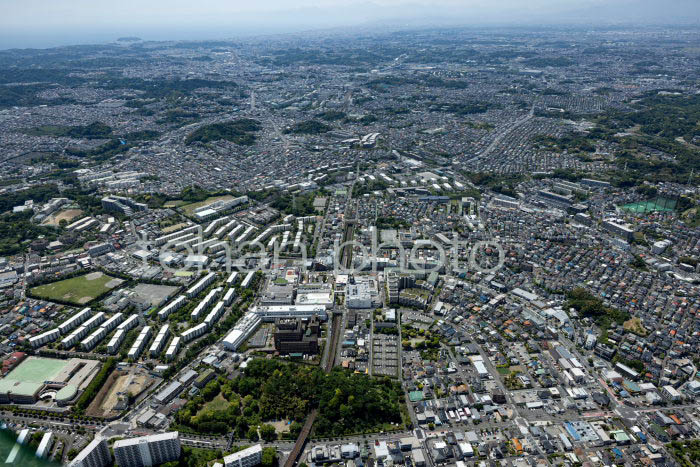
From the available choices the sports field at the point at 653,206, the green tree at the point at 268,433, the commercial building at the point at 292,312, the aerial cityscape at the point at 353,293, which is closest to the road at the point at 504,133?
the aerial cityscape at the point at 353,293

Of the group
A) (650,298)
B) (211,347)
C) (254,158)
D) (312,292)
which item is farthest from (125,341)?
(254,158)

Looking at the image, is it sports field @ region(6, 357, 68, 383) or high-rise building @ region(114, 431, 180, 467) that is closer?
high-rise building @ region(114, 431, 180, 467)

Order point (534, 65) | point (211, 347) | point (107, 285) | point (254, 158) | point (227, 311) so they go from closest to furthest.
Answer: point (211, 347), point (227, 311), point (107, 285), point (254, 158), point (534, 65)

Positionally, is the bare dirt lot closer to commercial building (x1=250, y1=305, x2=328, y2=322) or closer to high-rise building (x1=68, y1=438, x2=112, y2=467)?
high-rise building (x1=68, y1=438, x2=112, y2=467)

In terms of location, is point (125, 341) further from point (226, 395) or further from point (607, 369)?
point (607, 369)

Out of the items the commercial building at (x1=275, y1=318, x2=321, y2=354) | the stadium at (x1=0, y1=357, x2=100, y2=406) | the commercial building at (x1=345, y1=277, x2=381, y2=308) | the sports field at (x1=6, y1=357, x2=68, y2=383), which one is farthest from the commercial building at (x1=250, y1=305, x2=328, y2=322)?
the sports field at (x1=6, y1=357, x2=68, y2=383)

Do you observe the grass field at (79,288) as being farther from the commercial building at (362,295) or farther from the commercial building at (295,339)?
the commercial building at (362,295)
